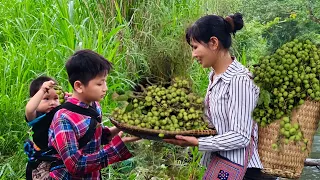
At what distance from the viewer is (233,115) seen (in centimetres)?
216

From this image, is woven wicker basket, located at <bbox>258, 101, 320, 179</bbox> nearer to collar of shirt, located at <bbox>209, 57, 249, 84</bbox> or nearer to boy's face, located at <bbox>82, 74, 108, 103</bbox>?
collar of shirt, located at <bbox>209, 57, 249, 84</bbox>

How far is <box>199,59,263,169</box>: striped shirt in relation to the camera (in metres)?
2.16

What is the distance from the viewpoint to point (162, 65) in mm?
4266

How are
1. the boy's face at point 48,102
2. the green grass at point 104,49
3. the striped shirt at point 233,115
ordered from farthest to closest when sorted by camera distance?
1. the green grass at point 104,49
2. the boy's face at point 48,102
3. the striped shirt at point 233,115

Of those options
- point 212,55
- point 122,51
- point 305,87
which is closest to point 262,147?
point 305,87

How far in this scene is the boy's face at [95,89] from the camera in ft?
7.43

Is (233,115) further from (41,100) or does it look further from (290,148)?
(41,100)

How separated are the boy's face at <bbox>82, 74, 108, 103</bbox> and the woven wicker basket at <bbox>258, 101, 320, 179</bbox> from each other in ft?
2.48

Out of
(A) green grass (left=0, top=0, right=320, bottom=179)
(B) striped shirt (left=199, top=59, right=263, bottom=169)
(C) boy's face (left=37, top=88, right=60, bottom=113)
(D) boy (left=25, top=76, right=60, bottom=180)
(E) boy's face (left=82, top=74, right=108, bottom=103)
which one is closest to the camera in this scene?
(B) striped shirt (left=199, top=59, right=263, bottom=169)

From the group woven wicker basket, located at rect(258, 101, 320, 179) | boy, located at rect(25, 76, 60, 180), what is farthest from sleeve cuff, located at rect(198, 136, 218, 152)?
boy, located at rect(25, 76, 60, 180)

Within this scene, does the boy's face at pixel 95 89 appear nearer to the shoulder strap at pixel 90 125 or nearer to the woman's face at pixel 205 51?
the shoulder strap at pixel 90 125

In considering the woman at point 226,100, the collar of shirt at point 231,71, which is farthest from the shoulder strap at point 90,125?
the collar of shirt at point 231,71

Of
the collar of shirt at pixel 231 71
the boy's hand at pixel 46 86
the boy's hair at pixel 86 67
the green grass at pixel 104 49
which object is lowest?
the green grass at pixel 104 49

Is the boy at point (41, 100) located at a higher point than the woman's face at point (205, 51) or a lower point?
lower
